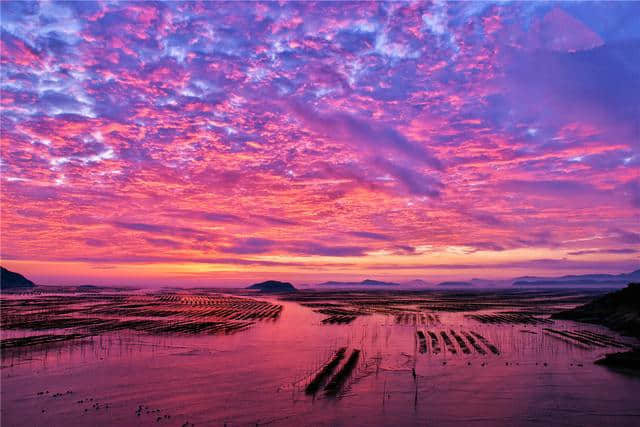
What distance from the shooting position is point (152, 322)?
63562 mm

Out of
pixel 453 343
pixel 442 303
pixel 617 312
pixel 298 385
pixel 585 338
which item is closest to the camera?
pixel 298 385

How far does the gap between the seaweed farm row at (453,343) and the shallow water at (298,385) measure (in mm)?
708

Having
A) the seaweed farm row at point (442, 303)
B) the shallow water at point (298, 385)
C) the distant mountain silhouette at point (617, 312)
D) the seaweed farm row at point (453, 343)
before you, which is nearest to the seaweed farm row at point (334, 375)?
the shallow water at point (298, 385)

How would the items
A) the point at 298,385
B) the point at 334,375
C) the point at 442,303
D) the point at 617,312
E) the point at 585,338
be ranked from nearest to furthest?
the point at 298,385 < the point at 334,375 < the point at 585,338 < the point at 617,312 < the point at 442,303

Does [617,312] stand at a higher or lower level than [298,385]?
higher

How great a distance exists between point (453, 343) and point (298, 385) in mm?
23501

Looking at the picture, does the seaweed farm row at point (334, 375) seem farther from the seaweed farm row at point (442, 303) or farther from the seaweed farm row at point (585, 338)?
the seaweed farm row at point (442, 303)

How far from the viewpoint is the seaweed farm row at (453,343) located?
136ft

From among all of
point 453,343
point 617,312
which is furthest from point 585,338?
point 617,312

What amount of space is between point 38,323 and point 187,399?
46.3 meters

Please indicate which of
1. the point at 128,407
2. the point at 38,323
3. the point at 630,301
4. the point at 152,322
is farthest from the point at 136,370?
the point at 630,301

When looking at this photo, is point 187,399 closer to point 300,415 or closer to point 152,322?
point 300,415

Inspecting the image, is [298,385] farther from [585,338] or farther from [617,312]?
[617,312]

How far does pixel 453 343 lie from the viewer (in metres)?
45.8
